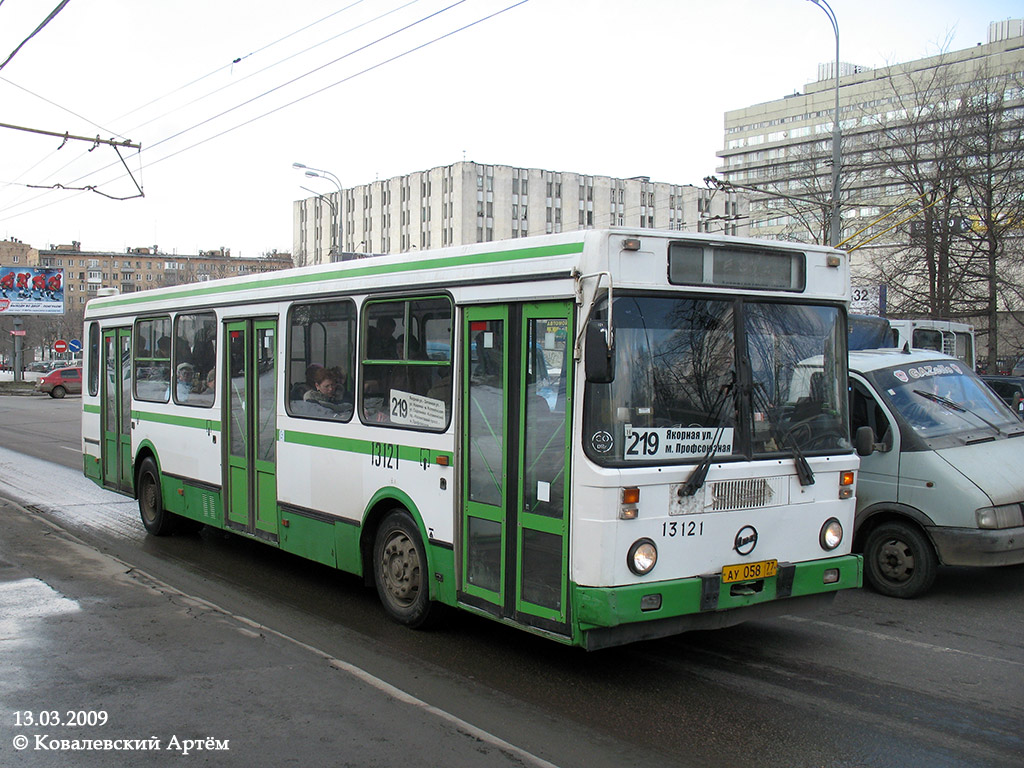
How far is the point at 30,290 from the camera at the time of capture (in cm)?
6438

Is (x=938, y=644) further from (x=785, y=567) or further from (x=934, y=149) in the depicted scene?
(x=934, y=149)

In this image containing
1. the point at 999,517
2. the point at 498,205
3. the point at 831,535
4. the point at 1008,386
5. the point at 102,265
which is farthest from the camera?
the point at 102,265

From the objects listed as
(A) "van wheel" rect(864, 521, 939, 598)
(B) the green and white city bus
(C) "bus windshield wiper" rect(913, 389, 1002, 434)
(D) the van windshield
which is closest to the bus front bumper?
(B) the green and white city bus

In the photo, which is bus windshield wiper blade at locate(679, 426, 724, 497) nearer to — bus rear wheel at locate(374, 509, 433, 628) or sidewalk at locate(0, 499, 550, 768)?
sidewalk at locate(0, 499, 550, 768)

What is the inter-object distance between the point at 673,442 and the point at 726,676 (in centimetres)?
162

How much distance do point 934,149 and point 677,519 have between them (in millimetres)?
30029

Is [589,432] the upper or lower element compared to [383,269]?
lower

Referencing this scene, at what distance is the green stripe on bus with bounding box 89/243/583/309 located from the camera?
594 cm

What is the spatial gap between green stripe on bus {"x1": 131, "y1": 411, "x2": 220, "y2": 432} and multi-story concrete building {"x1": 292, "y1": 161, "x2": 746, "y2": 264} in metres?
77.9

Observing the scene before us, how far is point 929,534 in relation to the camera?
8008 mm

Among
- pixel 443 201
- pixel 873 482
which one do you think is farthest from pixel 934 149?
pixel 443 201

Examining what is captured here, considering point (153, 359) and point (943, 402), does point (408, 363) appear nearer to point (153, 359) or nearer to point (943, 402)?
point (943, 402)

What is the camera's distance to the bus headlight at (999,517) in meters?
7.78

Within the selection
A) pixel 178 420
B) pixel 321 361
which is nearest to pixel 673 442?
pixel 321 361
